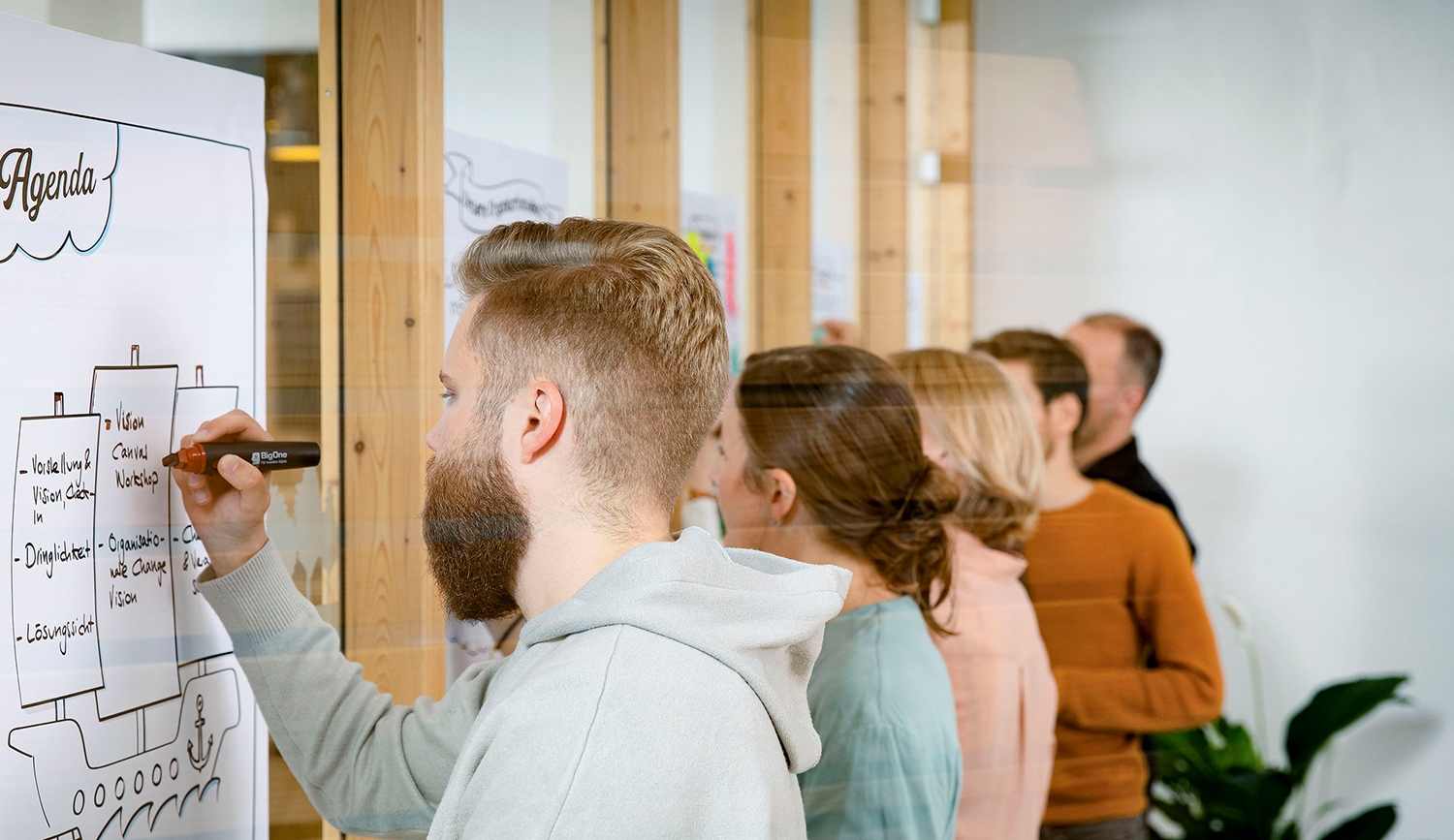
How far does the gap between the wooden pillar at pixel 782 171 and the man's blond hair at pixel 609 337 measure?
91 centimetres

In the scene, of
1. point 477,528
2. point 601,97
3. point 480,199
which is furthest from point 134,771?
point 601,97

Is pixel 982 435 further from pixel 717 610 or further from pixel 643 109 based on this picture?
pixel 717 610

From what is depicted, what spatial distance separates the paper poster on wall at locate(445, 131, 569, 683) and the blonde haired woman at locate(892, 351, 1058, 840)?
0.47 metres

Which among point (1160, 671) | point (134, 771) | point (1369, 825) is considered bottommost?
point (1369, 825)

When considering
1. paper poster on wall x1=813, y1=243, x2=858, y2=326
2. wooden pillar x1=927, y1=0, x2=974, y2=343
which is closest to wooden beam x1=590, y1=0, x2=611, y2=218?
paper poster on wall x1=813, y1=243, x2=858, y2=326

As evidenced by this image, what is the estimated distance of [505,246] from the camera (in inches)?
26.4

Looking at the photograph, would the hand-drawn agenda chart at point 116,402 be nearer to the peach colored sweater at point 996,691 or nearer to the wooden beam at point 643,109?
the wooden beam at point 643,109

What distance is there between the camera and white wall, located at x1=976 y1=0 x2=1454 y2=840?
1551mm

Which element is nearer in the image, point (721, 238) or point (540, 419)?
point (540, 419)

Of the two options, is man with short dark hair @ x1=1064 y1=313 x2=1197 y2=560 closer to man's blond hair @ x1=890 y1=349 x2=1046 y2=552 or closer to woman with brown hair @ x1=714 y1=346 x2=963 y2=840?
man's blond hair @ x1=890 y1=349 x2=1046 y2=552

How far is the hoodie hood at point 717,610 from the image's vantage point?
0.55 m

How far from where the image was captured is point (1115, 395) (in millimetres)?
1689

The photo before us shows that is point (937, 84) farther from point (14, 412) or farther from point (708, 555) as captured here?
point (14, 412)

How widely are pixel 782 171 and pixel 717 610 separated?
1.25 m
